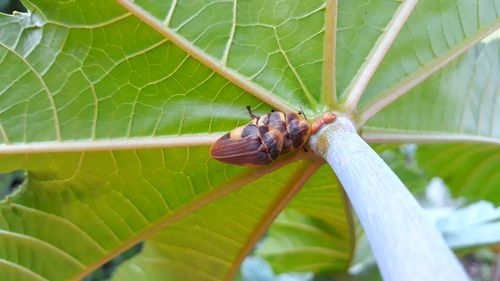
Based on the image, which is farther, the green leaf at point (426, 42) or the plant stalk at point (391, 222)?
the green leaf at point (426, 42)

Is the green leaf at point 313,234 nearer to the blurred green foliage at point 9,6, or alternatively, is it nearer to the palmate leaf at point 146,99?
the palmate leaf at point 146,99

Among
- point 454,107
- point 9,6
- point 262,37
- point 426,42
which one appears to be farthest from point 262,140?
point 9,6

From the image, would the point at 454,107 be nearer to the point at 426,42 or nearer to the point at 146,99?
the point at 426,42

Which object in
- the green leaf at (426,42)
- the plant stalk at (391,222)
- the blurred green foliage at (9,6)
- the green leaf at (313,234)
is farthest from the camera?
the blurred green foliage at (9,6)

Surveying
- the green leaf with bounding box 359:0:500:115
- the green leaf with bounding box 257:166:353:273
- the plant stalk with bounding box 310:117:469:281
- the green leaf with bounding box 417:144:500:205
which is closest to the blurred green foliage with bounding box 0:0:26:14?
the green leaf with bounding box 257:166:353:273

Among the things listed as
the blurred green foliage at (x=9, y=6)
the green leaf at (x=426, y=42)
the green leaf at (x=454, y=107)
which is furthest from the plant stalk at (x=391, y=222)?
the blurred green foliage at (x=9, y=6)

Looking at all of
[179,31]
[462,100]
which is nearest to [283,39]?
[179,31]
